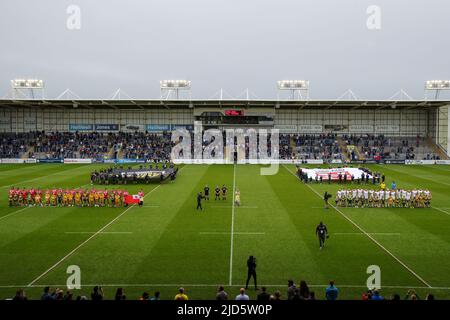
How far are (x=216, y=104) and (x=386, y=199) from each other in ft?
141

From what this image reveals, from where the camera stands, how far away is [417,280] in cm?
1347

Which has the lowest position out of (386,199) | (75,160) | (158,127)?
(386,199)

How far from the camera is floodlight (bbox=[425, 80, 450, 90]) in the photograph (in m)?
65.6

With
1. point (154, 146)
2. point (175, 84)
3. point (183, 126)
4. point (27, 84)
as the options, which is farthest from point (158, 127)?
point (27, 84)

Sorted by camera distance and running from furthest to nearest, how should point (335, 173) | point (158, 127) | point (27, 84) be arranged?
1. point (158, 127)
2. point (27, 84)
3. point (335, 173)

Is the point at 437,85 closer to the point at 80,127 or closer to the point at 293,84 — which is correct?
the point at 293,84

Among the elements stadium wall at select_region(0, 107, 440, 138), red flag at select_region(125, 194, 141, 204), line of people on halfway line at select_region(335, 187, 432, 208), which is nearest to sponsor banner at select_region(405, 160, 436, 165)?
stadium wall at select_region(0, 107, 440, 138)

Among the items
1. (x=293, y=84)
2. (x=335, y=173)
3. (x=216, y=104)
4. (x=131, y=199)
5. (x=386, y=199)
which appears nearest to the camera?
(x=386, y=199)

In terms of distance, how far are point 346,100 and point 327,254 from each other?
48242 millimetres

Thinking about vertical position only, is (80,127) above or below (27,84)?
below

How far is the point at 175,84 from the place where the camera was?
67.7m
